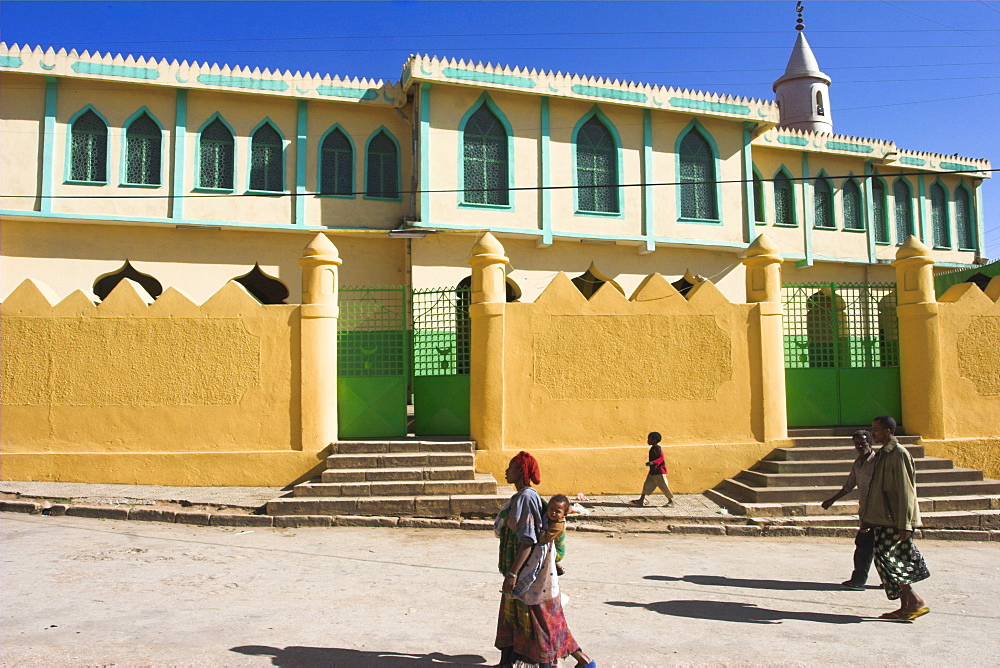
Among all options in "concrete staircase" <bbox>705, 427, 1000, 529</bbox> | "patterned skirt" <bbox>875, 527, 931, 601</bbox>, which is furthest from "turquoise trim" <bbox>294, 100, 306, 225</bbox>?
"patterned skirt" <bbox>875, 527, 931, 601</bbox>

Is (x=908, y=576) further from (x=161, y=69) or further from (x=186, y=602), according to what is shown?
(x=161, y=69)

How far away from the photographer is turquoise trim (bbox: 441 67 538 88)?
14555mm

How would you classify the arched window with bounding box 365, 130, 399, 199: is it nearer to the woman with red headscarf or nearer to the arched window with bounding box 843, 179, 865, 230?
the arched window with bounding box 843, 179, 865, 230

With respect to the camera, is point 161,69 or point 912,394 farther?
point 161,69

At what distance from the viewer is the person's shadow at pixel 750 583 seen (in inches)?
229

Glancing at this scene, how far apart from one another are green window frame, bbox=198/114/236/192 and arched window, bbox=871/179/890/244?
1562 centimetres

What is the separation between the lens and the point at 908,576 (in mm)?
5094

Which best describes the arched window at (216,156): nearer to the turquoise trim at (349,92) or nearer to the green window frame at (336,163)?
the green window frame at (336,163)

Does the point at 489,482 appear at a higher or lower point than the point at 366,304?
lower

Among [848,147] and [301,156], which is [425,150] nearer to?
[301,156]

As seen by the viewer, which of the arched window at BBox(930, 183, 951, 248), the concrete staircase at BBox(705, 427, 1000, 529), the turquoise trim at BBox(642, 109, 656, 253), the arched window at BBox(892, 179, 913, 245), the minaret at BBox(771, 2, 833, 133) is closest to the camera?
the concrete staircase at BBox(705, 427, 1000, 529)

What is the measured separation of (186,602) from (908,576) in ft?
16.1

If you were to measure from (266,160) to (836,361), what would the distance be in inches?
431

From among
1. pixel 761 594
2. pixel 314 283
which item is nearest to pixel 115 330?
pixel 314 283
